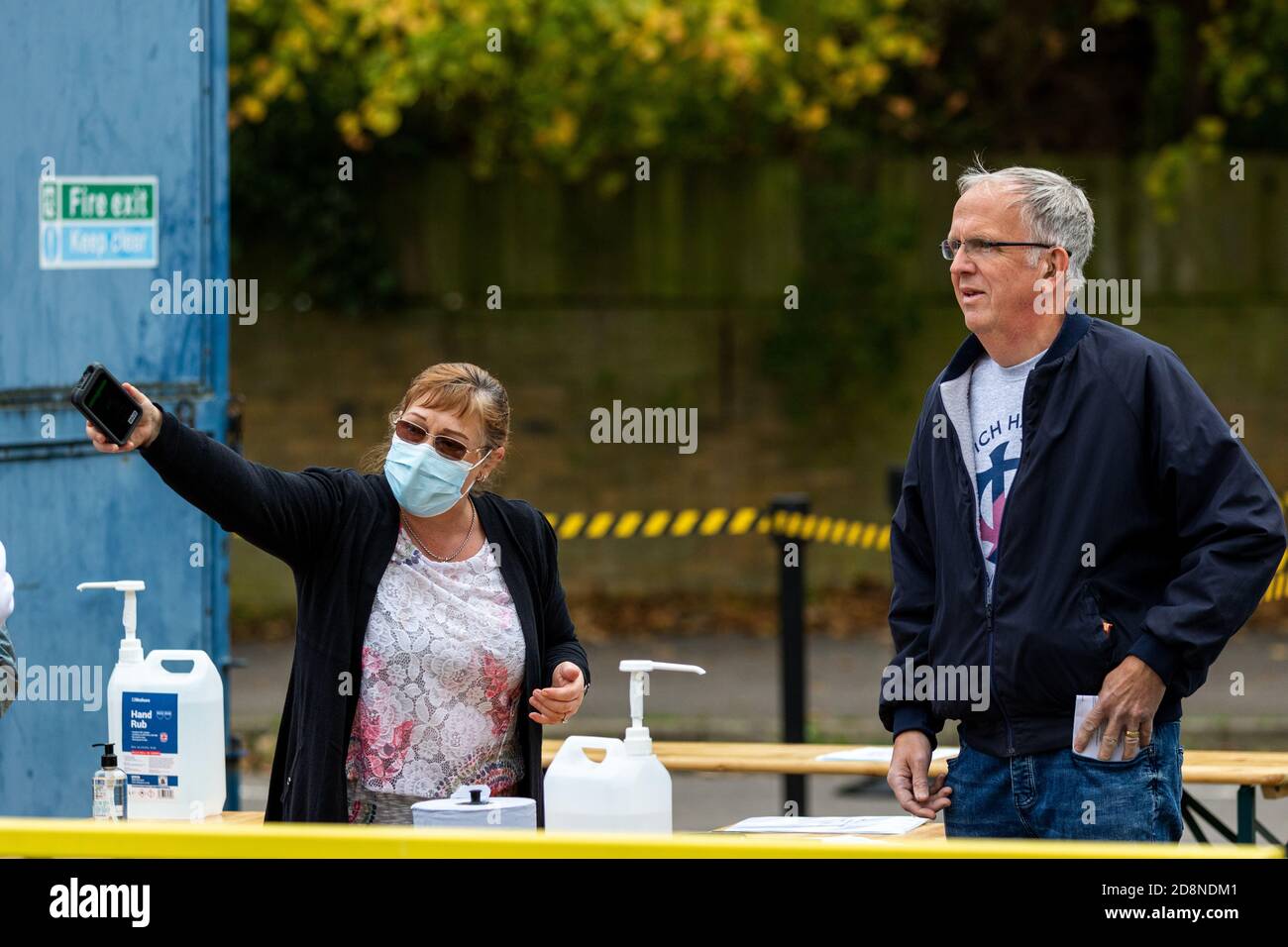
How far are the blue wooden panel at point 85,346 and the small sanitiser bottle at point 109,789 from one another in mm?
2172

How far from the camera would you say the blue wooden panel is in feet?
18.6

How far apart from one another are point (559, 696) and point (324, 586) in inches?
20.4

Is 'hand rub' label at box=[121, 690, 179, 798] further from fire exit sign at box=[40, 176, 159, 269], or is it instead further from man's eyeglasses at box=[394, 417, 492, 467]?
fire exit sign at box=[40, 176, 159, 269]

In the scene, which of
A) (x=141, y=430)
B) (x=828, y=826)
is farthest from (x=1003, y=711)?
(x=141, y=430)

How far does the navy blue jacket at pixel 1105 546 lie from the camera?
10.5 ft

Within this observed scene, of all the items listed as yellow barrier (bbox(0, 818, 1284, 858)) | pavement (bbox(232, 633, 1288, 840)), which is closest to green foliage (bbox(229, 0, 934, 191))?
pavement (bbox(232, 633, 1288, 840))

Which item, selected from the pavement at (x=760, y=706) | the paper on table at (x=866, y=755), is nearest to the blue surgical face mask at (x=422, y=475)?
the paper on table at (x=866, y=755)

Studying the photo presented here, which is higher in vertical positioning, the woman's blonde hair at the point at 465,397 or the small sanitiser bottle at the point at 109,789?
the woman's blonde hair at the point at 465,397

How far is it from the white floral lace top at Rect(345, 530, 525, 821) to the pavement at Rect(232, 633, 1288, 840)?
4305mm

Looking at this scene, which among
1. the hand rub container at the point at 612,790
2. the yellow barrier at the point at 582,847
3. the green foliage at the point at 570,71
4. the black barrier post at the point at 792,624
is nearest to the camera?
the yellow barrier at the point at 582,847

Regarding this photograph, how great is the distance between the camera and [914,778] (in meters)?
3.59

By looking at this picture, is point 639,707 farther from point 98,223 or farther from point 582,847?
point 98,223

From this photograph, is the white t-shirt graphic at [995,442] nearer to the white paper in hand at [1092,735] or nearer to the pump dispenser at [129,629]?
the white paper in hand at [1092,735]
